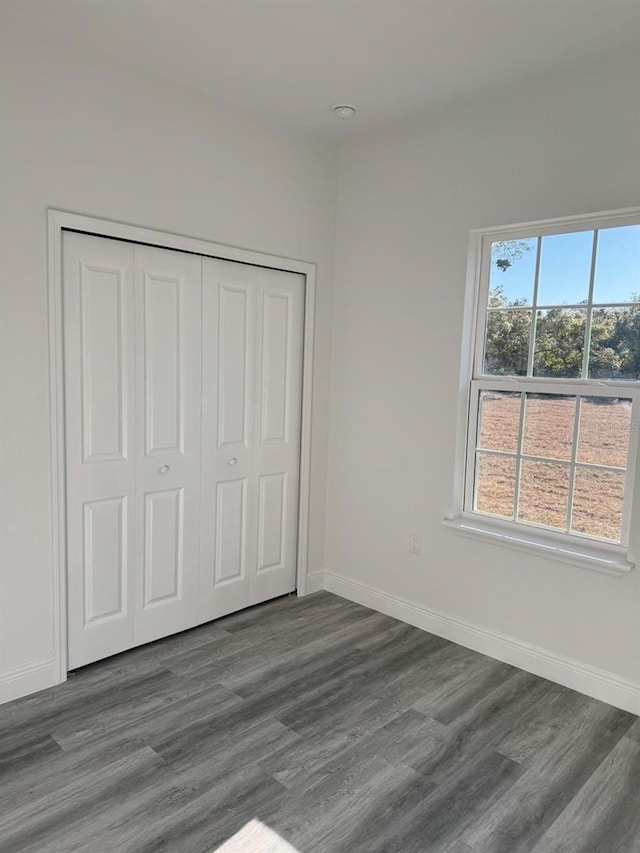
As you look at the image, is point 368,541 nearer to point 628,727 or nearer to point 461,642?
point 461,642

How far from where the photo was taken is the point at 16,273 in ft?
7.65

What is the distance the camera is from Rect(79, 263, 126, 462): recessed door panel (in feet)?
8.43

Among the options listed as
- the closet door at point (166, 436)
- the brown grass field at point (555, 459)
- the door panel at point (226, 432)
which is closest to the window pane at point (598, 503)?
the brown grass field at point (555, 459)

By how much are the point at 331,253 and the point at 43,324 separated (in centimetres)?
178

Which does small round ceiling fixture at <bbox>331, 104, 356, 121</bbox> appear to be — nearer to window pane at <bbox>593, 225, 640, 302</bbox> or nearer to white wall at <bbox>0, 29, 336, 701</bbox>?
white wall at <bbox>0, 29, 336, 701</bbox>

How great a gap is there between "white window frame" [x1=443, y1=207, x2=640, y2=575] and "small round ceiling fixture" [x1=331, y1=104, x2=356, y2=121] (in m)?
0.86

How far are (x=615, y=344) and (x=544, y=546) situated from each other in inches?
37.7

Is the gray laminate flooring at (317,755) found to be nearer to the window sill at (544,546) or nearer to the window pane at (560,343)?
the window sill at (544,546)

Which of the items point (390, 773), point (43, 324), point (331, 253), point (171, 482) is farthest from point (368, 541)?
point (43, 324)

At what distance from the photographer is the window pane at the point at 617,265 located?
2492 mm

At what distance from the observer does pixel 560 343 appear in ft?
8.91

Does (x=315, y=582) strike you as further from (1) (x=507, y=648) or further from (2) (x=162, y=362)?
(2) (x=162, y=362)

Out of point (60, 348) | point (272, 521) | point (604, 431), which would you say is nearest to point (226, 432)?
point (272, 521)

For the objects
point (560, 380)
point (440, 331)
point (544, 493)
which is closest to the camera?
point (560, 380)
